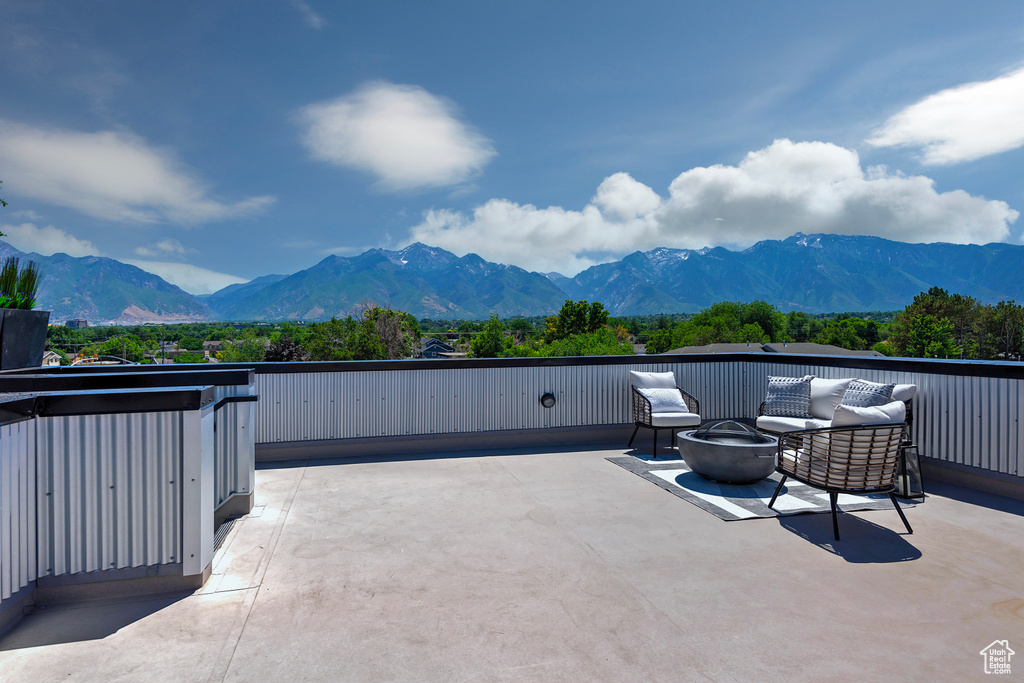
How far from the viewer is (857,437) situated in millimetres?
3426

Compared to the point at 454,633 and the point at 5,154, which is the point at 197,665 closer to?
the point at 454,633

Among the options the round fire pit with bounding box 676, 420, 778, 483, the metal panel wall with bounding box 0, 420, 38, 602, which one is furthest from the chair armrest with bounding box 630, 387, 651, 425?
the metal panel wall with bounding box 0, 420, 38, 602

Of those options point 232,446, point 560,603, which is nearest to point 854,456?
point 560,603

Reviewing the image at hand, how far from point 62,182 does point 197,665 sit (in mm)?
25214

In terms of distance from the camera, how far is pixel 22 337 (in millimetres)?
4406

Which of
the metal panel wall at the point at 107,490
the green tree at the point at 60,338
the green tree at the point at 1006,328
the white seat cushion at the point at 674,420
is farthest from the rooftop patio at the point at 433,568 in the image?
the green tree at the point at 1006,328

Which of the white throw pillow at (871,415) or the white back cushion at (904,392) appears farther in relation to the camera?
the white back cushion at (904,392)

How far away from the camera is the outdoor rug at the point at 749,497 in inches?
155

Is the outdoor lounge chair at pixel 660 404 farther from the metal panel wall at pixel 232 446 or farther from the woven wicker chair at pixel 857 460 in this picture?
the metal panel wall at pixel 232 446

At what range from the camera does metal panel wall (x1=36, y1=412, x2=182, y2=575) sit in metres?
2.34

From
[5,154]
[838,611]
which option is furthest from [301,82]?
[838,611]

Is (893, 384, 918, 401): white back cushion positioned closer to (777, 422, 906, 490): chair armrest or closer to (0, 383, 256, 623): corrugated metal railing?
(777, 422, 906, 490): chair armrest

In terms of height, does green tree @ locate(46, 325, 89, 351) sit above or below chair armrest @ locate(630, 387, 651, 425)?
above

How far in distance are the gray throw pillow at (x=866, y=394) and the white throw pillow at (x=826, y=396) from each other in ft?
0.59
